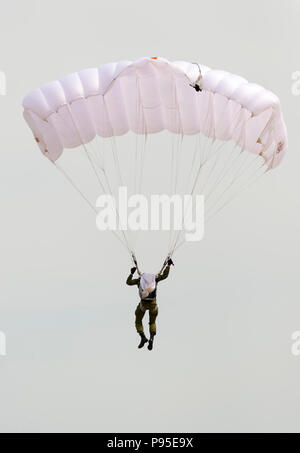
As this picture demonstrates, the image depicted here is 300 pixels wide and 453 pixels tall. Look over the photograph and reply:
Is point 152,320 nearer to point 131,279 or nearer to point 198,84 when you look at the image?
point 131,279

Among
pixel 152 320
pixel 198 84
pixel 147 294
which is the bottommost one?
pixel 152 320

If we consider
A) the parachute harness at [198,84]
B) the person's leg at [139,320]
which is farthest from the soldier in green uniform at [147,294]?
the parachute harness at [198,84]

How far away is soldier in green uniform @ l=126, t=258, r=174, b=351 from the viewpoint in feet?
86.0

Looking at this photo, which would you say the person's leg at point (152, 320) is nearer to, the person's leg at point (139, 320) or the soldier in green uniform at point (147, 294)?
the soldier in green uniform at point (147, 294)

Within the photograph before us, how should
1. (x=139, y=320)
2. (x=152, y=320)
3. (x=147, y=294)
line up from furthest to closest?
(x=139, y=320), (x=152, y=320), (x=147, y=294)

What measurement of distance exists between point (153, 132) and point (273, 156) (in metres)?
3.09

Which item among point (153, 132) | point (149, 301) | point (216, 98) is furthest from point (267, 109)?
point (149, 301)

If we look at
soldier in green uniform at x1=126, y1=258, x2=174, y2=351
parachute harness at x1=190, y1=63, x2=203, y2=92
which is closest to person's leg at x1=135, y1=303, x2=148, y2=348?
soldier in green uniform at x1=126, y1=258, x2=174, y2=351

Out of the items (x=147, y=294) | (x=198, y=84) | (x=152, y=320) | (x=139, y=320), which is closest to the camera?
(x=198, y=84)

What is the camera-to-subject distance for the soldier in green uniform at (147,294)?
86.0ft

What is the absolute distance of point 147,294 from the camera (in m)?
26.3

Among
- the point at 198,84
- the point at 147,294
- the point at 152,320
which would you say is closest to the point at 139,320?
the point at 152,320
